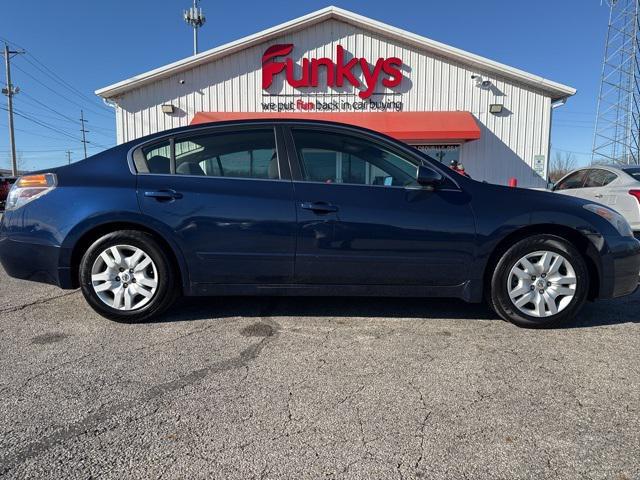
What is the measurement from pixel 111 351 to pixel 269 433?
4.83 ft

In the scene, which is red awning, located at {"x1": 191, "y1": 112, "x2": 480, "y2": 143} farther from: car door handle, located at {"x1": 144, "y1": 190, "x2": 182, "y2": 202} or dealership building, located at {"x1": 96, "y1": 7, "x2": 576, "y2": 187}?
car door handle, located at {"x1": 144, "y1": 190, "x2": 182, "y2": 202}

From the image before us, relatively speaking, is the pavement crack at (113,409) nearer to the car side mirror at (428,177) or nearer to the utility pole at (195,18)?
the car side mirror at (428,177)

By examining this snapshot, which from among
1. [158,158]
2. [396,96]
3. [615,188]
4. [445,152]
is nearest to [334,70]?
[396,96]

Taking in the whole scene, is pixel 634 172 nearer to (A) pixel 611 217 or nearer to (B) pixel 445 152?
(A) pixel 611 217

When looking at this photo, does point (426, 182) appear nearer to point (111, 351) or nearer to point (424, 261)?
point (424, 261)

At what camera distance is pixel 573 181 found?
293 inches

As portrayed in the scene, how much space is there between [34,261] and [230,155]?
1737 mm

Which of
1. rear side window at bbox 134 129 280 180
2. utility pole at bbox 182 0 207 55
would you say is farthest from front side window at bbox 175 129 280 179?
utility pole at bbox 182 0 207 55

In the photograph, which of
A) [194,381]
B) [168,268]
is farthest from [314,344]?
[168,268]

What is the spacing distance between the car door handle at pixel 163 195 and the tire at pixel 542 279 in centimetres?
250

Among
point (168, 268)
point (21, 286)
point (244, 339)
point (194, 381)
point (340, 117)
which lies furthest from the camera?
point (340, 117)

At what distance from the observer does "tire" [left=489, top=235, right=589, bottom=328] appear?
314 cm

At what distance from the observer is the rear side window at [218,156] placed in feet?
10.8

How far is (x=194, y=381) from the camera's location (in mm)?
2373
